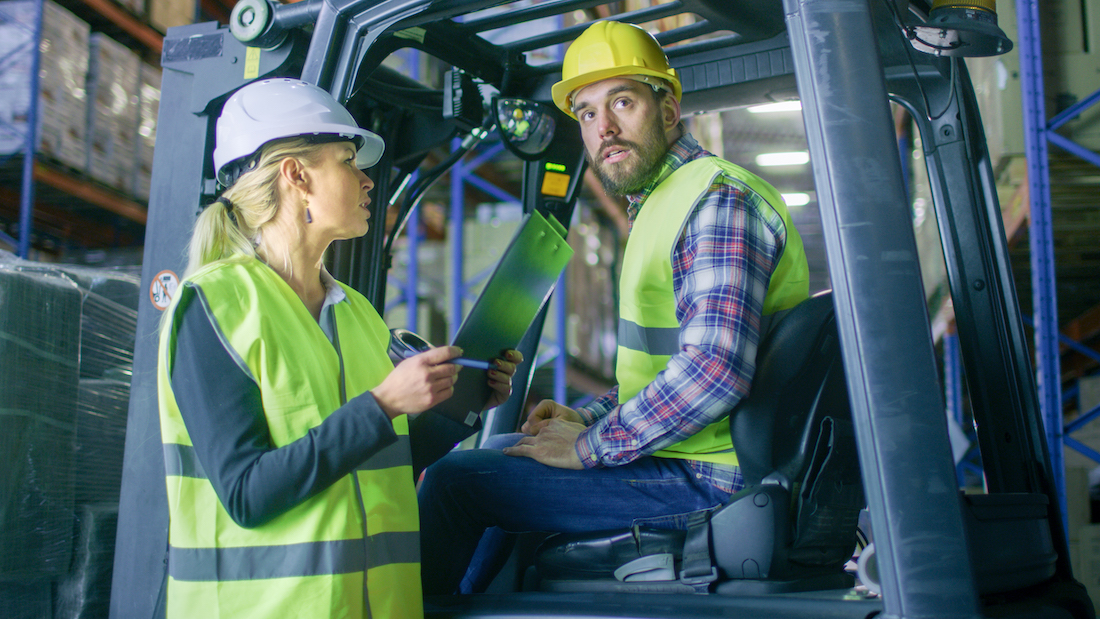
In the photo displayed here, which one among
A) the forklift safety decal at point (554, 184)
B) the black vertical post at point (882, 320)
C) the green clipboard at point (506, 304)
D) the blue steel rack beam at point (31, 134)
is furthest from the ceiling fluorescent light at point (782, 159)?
the black vertical post at point (882, 320)

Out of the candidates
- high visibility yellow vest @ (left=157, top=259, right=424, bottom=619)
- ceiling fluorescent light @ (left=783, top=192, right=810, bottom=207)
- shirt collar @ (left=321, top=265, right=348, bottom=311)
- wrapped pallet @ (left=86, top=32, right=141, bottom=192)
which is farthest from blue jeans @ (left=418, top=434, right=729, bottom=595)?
ceiling fluorescent light @ (left=783, top=192, right=810, bottom=207)

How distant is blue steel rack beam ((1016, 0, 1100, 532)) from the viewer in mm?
4301

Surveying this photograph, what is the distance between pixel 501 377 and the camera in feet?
7.60

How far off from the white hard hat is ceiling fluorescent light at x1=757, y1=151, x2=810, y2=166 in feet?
43.3

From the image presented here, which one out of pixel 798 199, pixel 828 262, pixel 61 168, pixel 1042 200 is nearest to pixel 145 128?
pixel 61 168

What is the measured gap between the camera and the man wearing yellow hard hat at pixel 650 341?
1980 millimetres

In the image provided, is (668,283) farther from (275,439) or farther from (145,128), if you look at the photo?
(145,128)

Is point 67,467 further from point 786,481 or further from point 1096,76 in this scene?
point 1096,76

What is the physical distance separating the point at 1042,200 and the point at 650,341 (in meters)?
3.24

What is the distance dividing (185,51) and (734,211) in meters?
1.68

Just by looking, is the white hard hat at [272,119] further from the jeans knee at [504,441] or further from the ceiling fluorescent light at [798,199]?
the ceiling fluorescent light at [798,199]

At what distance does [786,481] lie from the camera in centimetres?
193

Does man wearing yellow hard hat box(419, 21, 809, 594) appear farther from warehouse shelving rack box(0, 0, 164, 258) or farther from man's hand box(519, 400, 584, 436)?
warehouse shelving rack box(0, 0, 164, 258)

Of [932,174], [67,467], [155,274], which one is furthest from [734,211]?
[67,467]
